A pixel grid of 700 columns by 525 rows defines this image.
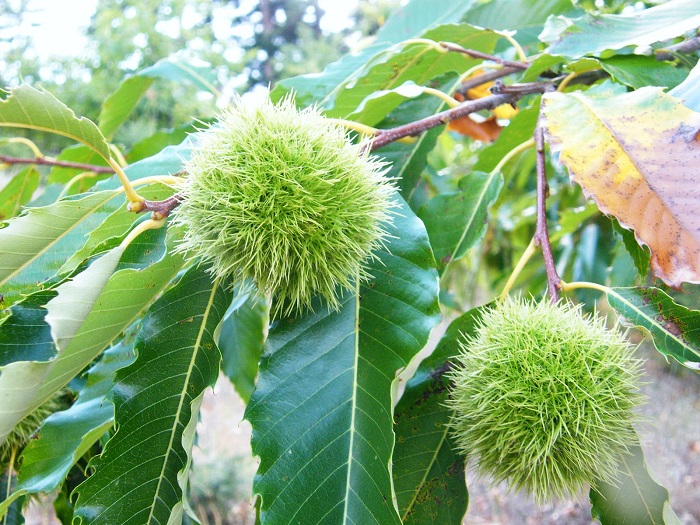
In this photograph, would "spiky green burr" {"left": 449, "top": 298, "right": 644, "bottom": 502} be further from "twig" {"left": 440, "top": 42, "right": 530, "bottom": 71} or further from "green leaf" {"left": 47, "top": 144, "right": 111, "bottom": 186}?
"green leaf" {"left": 47, "top": 144, "right": 111, "bottom": 186}

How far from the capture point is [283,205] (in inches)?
25.8

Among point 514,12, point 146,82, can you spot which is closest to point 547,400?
point 514,12

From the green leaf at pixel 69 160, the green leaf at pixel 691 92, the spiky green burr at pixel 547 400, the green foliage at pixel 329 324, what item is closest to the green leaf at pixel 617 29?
the green foliage at pixel 329 324

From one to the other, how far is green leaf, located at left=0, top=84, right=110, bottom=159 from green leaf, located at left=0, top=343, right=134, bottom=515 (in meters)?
0.36

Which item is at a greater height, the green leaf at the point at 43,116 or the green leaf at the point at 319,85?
the green leaf at the point at 43,116

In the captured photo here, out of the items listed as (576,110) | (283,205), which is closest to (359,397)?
(283,205)

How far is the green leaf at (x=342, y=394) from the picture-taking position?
2.20ft

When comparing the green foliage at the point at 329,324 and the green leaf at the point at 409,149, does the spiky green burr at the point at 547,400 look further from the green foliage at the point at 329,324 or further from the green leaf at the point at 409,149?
the green leaf at the point at 409,149

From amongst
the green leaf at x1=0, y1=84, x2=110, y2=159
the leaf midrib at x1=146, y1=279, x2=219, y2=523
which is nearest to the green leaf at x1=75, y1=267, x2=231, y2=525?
the leaf midrib at x1=146, y1=279, x2=219, y2=523

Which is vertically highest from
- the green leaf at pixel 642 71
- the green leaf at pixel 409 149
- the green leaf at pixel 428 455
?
the green leaf at pixel 642 71

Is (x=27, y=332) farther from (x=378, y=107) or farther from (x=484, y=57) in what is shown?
(x=484, y=57)

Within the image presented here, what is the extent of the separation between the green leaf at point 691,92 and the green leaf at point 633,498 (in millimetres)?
484

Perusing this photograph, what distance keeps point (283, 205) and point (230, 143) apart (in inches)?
4.6

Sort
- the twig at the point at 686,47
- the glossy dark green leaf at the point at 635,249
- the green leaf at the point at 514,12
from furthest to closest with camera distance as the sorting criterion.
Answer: the green leaf at the point at 514,12 < the twig at the point at 686,47 < the glossy dark green leaf at the point at 635,249
